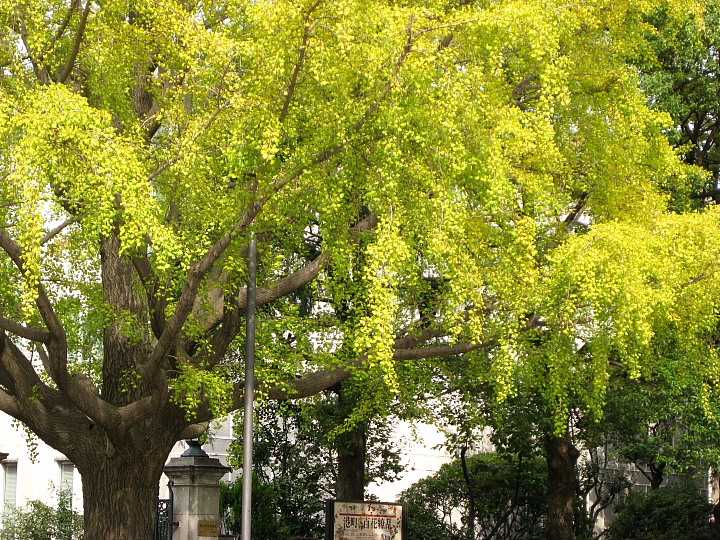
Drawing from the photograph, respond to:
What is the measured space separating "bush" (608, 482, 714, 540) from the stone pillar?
12.4 m

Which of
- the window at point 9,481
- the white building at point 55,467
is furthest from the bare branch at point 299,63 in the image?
the window at point 9,481

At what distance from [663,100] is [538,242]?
17.2 feet

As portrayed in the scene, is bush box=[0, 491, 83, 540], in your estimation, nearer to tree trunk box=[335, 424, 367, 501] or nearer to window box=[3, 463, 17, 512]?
window box=[3, 463, 17, 512]

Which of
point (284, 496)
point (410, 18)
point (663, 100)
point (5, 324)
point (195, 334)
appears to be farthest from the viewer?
point (284, 496)

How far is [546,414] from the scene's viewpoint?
22.3 metres

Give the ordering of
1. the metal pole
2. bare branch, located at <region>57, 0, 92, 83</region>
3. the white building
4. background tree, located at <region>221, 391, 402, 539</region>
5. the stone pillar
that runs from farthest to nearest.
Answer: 1. the white building
2. background tree, located at <region>221, 391, 402, 539</region>
3. the stone pillar
4. the metal pole
5. bare branch, located at <region>57, 0, 92, 83</region>

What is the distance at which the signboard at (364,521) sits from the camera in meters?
17.6

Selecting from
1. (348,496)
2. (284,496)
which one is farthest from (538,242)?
(284,496)

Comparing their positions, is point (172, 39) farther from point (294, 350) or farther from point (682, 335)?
point (682, 335)

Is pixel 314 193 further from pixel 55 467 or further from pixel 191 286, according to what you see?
pixel 55 467

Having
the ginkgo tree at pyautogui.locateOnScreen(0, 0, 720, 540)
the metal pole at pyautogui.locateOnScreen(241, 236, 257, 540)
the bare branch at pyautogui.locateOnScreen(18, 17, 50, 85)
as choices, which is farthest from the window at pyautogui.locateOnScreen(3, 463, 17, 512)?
the bare branch at pyautogui.locateOnScreen(18, 17, 50, 85)

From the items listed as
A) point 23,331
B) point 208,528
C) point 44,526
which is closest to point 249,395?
point 23,331

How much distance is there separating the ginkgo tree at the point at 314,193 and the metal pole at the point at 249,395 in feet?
0.94

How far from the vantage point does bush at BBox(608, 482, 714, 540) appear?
81.9 feet
